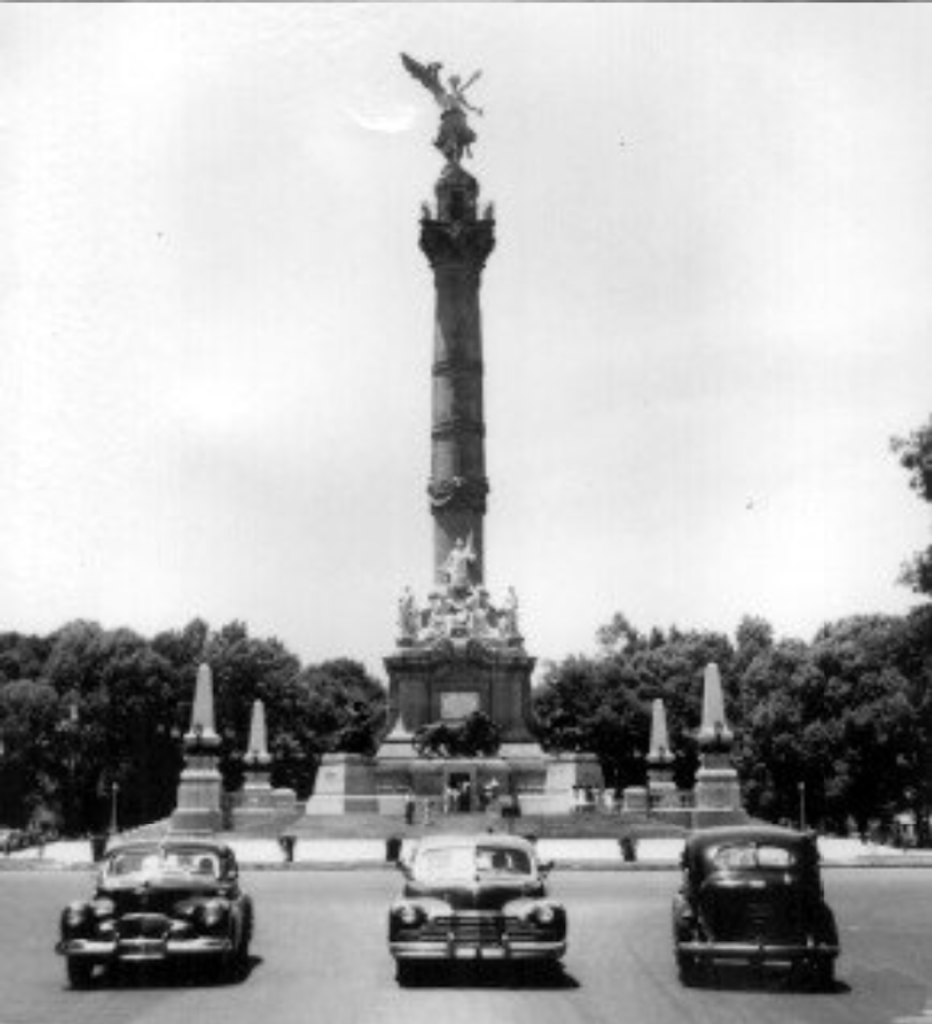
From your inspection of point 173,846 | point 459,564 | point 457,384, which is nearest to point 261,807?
point 459,564

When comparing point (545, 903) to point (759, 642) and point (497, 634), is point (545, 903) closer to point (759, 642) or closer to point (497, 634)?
point (497, 634)

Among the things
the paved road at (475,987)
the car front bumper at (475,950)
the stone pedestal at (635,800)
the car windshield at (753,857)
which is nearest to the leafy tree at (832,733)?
the stone pedestal at (635,800)

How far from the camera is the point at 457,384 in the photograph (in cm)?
6134

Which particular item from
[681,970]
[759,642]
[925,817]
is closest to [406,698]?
[925,817]

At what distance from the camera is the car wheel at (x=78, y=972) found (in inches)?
658

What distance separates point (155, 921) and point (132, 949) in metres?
0.35

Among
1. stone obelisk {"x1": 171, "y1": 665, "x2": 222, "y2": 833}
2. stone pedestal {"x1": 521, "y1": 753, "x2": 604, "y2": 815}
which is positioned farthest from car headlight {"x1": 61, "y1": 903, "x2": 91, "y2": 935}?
stone pedestal {"x1": 521, "y1": 753, "x2": 604, "y2": 815}

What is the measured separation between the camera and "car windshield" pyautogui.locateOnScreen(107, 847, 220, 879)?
17828 millimetres

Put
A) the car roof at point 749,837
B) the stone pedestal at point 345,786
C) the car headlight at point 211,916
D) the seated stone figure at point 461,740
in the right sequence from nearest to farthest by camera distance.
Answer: the car headlight at point 211,916, the car roof at point 749,837, the stone pedestal at point 345,786, the seated stone figure at point 461,740

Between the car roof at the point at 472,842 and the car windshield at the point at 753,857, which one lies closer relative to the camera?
the car windshield at the point at 753,857

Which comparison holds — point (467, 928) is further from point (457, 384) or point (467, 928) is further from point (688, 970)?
point (457, 384)

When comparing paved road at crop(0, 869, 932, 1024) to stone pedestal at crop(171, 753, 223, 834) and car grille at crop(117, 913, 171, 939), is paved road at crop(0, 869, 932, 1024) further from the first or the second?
stone pedestal at crop(171, 753, 223, 834)

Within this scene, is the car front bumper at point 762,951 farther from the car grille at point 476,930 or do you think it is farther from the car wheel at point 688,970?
the car grille at point 476,930

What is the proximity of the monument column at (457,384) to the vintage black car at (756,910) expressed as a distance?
42973 mm
